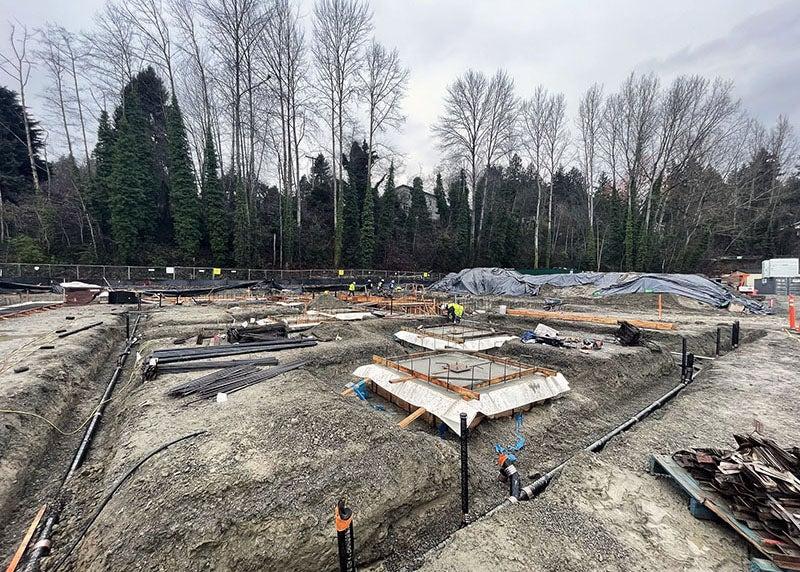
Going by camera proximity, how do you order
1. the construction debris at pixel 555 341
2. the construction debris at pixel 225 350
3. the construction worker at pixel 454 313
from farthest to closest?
the construction worker at pixel 454 313
the construction debris at pixel 555 341
the construction debris at pixel 225 350

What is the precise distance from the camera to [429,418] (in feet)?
19.8

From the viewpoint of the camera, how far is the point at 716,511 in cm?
331

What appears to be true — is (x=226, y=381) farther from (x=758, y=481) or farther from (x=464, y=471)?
(x=758, y=481)

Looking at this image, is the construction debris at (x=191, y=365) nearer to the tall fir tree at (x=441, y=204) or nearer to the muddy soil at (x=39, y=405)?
the muddy soil at (x=39, y=405)

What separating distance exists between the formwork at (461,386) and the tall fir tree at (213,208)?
2332cm

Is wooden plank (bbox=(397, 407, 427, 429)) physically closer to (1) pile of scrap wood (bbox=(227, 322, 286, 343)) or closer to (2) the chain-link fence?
(1) pile of scrap wood (bbox=(227, 322, 286, 343))

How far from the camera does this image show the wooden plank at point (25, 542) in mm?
3123

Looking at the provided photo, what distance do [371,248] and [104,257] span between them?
20.1 m

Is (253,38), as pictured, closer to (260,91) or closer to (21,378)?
(260,91)

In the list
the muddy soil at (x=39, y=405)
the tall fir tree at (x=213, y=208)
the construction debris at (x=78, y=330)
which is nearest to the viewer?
the muddy soil at (x=39, y=405)

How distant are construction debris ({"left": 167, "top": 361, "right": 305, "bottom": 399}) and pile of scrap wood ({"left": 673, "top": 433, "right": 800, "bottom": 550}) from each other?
272 inches

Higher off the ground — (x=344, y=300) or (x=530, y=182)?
(x=530, y=182)

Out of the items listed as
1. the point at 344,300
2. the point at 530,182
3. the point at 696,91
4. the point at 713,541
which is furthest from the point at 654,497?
the point at 530,182

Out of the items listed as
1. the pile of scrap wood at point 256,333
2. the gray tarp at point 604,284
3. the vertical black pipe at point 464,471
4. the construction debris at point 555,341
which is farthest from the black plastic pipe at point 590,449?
the gray tarp at point 604,284
